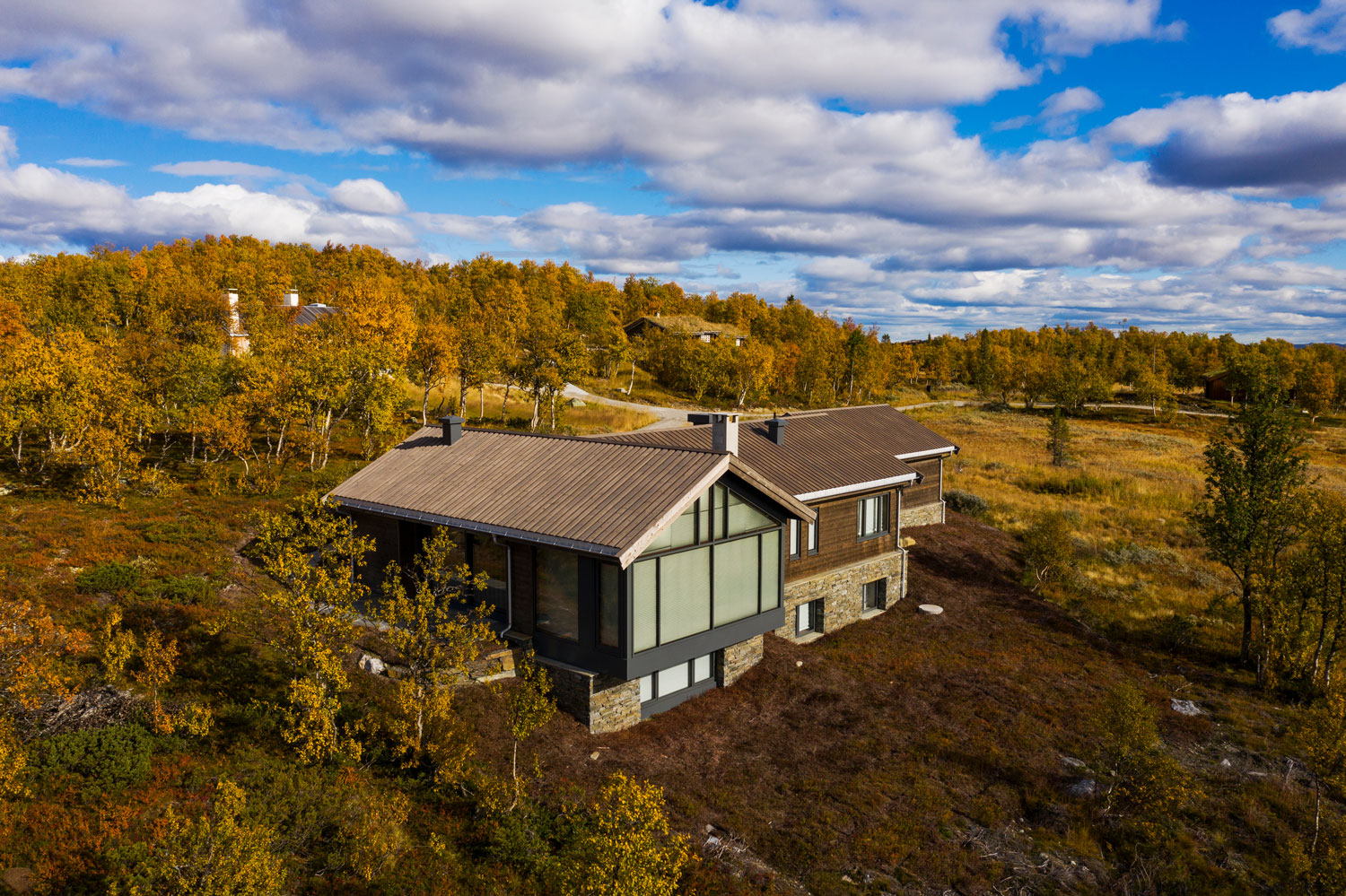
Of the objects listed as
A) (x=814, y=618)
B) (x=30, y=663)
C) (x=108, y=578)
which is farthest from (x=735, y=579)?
(x=108, y=578)

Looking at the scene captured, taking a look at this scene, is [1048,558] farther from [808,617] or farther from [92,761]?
[92,761]

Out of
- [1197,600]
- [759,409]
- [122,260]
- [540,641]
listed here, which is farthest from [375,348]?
[122,260]

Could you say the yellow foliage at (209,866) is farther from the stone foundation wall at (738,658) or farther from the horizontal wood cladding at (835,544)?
the horizontal wood cladding at (835,544)

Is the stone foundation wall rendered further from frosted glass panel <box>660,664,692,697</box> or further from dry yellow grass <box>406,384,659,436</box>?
dry yellow grass <box>406,384,659,436</box>

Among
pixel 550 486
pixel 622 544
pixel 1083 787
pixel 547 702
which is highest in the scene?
pixel 550 486

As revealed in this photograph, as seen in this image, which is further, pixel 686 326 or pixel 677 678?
pixel 686 326

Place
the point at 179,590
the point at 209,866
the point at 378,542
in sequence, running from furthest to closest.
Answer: the point at 378,542, the point at 179,590, the point at 209,866

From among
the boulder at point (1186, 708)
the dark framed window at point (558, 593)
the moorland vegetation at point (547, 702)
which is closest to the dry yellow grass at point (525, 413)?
the moorland vegetation at point (547, 702)

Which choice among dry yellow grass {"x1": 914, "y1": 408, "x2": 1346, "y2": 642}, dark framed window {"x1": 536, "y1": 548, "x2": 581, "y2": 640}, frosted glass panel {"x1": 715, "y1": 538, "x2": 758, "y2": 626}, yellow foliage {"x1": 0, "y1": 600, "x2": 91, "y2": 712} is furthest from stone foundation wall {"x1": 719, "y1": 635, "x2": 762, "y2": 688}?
dry yellow grass {"x1": 914, "y1": 408, "x2": 1346, "y2": 642}
